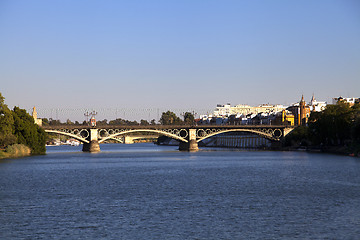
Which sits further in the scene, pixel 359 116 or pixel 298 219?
pixel 359 116

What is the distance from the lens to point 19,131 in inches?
3844

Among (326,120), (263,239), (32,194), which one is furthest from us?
(326,120)

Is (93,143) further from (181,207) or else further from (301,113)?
(181,207)

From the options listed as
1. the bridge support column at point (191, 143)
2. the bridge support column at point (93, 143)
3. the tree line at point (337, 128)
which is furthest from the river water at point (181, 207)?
the bridge support column at point (191, 143)

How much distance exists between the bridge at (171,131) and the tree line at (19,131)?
9820 millimetres

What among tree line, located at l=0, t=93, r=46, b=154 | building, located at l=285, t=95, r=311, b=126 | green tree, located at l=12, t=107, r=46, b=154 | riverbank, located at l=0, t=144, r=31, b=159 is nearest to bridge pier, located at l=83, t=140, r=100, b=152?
tree line, located at l=0, t=93, r=46, b=154

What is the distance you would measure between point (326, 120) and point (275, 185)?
60536mm

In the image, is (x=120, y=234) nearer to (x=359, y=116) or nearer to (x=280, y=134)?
(x=359, y=116)

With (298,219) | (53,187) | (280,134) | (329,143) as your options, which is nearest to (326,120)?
(329,143)

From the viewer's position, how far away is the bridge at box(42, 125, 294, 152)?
125812mm

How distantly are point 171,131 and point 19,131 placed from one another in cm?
4656

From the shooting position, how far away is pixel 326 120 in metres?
110

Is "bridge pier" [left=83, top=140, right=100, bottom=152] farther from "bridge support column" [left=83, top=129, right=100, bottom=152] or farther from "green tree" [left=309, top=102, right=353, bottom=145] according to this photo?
"green tree" [left=309, top=102, right=353, bottom=145]

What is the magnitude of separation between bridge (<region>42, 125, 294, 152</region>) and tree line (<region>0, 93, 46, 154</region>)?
9.82 metres
